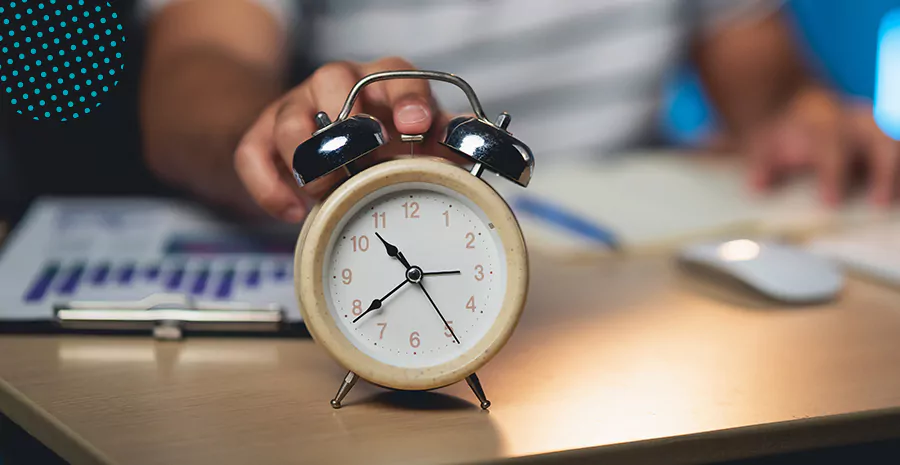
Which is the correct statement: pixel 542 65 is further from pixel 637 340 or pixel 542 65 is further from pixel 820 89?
pixel 637 340

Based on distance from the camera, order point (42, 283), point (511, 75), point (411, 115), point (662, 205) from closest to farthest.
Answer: point (411, 115) < point (42, 283) < point (662, 205) < point (511, 75)

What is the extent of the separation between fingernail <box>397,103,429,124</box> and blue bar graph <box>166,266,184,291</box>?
0.35 meters

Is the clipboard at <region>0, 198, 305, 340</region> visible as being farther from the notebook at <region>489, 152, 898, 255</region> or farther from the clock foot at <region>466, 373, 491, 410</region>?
the notebook at <region>489, 152, 898, 255</region>

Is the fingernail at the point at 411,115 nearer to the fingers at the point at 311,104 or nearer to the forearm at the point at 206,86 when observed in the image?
the fingers at the point at 311,104

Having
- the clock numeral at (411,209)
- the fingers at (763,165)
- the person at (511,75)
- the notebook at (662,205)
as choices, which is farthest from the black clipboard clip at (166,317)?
the fingers at (763,165)

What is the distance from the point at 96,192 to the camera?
5.04ft

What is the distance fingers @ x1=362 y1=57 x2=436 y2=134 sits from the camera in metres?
0.64

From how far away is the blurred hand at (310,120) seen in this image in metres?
0.66

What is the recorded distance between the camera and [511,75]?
1.85m

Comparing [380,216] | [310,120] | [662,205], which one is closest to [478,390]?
[380,216]

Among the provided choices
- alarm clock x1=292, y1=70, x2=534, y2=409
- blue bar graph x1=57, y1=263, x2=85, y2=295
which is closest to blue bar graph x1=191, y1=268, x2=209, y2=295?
blue bar graph x1=57, y1=263, x2=85, y2=295

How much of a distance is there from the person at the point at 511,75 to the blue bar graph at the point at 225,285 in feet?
0.44

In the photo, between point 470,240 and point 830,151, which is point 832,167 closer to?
point 830,151

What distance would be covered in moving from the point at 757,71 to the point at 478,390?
4.88 ft
